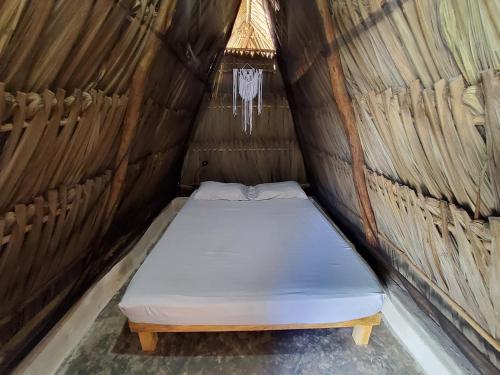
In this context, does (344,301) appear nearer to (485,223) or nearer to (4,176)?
(485,223)

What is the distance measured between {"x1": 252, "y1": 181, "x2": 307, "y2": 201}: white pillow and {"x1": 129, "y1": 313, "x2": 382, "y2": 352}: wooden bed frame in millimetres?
1782

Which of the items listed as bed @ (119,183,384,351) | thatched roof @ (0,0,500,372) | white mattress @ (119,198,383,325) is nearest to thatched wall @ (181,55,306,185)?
thatched roof @ (0,0,500,372)

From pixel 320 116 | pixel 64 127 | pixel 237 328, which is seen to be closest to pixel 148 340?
pixel 237 328

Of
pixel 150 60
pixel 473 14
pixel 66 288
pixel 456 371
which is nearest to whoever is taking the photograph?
pixel 473 14

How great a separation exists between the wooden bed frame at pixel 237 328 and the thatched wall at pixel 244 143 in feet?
8.09

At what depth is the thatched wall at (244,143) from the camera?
3596mm

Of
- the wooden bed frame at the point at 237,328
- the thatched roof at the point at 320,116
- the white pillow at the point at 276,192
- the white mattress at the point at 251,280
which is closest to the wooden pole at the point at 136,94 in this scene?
the thatched roof at the point at 320,116

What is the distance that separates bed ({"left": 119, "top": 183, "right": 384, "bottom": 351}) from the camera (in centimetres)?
152

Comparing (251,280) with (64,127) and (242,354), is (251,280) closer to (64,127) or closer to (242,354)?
(242,354)

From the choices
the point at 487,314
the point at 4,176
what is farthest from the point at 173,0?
the point at 487,314

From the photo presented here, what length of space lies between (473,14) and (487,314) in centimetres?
100

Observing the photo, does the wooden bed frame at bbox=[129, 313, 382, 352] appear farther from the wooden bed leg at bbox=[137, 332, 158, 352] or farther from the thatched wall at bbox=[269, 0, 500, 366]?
the thatched wall at bbox=[269, 0, 500, 366]

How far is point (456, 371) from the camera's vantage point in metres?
1.32

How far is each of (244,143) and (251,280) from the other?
7.82 feet
